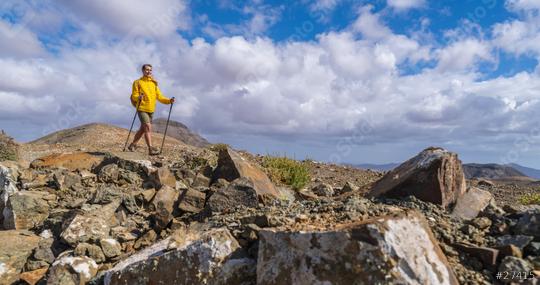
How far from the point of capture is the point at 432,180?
17.8 ft

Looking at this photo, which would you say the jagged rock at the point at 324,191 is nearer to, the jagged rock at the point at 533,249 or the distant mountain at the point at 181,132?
the jagged rock at the point at 533,249

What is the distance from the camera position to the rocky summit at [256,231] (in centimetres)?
361

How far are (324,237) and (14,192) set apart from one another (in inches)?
257

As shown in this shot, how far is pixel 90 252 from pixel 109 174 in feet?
11.7

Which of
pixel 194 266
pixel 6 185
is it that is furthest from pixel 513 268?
pixel 6 185

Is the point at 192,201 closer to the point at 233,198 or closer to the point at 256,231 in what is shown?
the point at 233,198

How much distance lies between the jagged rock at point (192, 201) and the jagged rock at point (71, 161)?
429 centimetres

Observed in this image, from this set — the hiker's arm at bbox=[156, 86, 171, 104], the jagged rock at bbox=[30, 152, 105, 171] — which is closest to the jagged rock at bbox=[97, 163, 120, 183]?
the jagged rock at bbox=[30, 152, 105, 171]

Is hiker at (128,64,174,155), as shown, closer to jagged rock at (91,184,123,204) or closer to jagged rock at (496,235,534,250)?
jagged rock at (91,184,123,204)

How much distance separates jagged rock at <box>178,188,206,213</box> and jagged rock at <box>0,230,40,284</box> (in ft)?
6.87

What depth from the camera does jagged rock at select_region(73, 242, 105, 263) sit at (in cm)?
540

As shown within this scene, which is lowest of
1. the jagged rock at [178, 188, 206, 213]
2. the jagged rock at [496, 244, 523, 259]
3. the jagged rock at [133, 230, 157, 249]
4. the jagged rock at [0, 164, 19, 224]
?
the jagged rock at [133, 230, 157, 249]

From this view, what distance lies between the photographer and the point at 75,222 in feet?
20.1

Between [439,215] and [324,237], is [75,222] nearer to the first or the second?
[324,237]
